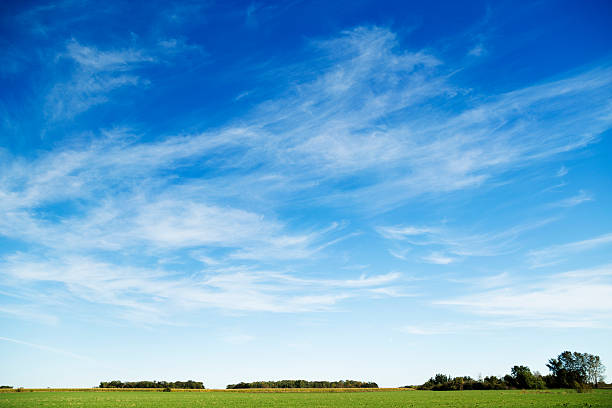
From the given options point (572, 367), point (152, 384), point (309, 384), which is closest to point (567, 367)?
point (572, 367)

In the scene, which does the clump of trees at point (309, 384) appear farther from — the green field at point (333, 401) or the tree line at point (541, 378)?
the green field at point (333, 401)

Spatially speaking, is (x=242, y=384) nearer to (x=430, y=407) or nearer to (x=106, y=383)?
(x=106, y=383)

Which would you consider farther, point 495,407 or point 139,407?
Answer: point 139,407

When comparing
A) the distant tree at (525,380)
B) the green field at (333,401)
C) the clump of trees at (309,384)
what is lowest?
the clump of trees at (309,384)

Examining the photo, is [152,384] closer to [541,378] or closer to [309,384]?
[309,384]

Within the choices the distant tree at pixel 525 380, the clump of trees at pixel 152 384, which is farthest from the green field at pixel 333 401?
the clump of trees at pixel 152 384

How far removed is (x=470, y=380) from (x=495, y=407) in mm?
120692

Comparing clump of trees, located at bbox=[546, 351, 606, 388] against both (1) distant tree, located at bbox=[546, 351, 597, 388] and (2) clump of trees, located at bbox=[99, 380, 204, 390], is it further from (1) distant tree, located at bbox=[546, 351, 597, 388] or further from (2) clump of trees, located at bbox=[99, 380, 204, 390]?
(2) clump of trees, located at bbox=[99, 380, 204, 390]

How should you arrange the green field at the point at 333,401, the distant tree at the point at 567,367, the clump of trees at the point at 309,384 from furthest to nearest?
the clump of trees at the point at 309,384
the distant tree at the point at 567,367
the green field at the point at 333,401

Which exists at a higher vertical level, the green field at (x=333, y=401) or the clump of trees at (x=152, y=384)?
the green field at (x=333, y=401)

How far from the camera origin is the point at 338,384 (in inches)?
7392

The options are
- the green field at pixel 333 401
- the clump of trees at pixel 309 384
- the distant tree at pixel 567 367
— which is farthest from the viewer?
the clump of trees at pixel 309 384

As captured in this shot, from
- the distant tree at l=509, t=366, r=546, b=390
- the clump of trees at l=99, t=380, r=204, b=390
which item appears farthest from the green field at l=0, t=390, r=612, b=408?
the clump of trees at l=99, t=380, r=204, b=390

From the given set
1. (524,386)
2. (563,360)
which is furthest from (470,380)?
(563,360)
